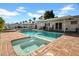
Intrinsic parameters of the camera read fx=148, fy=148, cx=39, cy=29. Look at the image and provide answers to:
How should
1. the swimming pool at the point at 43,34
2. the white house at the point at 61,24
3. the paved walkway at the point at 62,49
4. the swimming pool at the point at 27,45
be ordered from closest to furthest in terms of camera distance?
the paved walkway at the point at 62,49 < the swimming pool at the point at 27,45 < the swimming pool at the point at 43,34 < the white house at the point at 61,24

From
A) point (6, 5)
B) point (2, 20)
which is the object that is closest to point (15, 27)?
point (2, 20)

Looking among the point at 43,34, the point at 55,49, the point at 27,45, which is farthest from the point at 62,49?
the point at 43,34

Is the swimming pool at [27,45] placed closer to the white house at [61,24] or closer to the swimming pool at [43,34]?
the swimming pool at [43,34]

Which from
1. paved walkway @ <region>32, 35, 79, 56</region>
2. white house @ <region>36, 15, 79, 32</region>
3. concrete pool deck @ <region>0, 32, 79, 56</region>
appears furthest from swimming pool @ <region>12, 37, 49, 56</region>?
white house @ <region>36, 15, 79, 32</region>

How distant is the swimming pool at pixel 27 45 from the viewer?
5998 millimetres

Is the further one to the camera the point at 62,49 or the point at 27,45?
the point at 27,45

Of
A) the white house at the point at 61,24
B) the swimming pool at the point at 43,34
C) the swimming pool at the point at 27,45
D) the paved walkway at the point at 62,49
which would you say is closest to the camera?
the paved walkway at the point at 62,49

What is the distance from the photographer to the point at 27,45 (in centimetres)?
683

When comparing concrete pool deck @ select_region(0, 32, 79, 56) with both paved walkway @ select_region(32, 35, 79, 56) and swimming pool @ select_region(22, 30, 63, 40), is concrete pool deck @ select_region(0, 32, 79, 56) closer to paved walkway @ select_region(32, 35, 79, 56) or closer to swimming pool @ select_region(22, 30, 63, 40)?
paved walkway @ select_region(32, 35, 79, 56)

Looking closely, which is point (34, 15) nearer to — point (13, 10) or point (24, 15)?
point (24, 15)

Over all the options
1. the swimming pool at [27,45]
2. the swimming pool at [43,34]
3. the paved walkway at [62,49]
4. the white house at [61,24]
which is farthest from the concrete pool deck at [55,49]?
the white house at [61,24]

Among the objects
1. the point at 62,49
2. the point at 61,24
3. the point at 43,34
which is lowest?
the point at 62,49

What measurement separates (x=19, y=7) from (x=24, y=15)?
1.70 ft

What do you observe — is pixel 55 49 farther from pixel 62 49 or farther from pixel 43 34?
pixel 43 34
